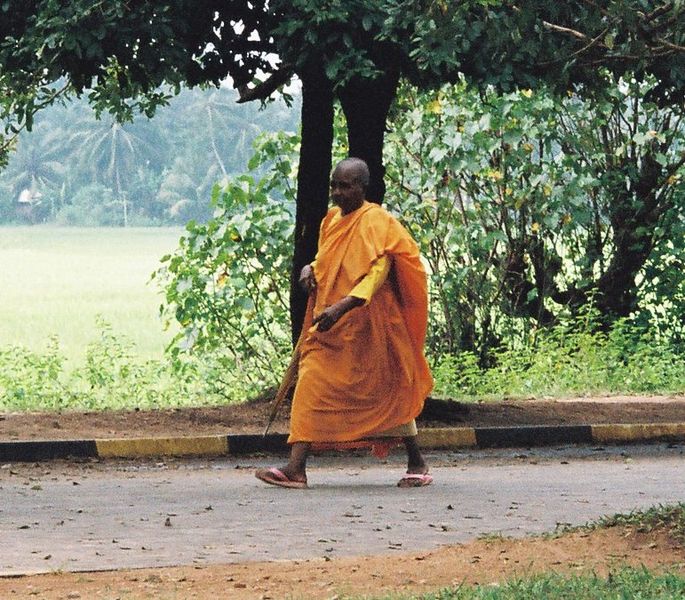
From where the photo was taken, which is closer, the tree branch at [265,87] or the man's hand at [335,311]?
the man's hand at [335,311]

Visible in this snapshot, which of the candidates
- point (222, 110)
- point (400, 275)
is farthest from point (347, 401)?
point (222, 110)

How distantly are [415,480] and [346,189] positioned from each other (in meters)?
1.93

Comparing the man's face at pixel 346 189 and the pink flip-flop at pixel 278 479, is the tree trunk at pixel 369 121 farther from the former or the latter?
the pink flip-flop at pixel 278 479

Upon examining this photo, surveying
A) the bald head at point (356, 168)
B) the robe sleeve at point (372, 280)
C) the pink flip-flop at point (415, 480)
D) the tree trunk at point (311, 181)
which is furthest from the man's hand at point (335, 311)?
the tree trunk at point (311, 181)

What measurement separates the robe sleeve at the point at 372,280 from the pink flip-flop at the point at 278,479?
4.04 feet

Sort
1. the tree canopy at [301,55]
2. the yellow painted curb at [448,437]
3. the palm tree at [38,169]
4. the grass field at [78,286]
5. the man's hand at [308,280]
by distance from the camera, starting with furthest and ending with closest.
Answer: the palm tree at [38,169], the grass field at [78,286], the yellow painted curb at [448,437], the tree canopy at [301,55], the man's hand at [308,280]

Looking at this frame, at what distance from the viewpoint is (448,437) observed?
1296 cm

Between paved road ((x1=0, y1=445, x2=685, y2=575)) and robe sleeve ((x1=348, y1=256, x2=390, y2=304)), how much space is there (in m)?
1.24

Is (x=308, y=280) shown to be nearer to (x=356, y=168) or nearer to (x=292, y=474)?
(x=356, y=168)

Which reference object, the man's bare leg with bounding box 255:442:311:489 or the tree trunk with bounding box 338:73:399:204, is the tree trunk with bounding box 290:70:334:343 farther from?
the man's bare leg with bounding box 255:442:311:489

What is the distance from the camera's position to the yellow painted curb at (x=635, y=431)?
523 inches

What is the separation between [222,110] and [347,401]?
47.9 meters

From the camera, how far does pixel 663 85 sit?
43.6 ft

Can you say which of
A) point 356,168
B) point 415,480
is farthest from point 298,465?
point 356,168
